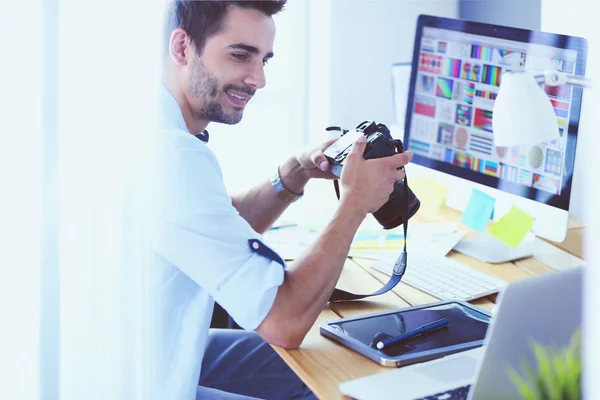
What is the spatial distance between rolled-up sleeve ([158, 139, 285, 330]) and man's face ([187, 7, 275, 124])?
184 millimetres

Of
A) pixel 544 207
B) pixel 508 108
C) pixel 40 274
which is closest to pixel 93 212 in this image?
pixel 40 274

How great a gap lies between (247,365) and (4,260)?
1.88ft

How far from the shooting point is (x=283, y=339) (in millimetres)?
1136

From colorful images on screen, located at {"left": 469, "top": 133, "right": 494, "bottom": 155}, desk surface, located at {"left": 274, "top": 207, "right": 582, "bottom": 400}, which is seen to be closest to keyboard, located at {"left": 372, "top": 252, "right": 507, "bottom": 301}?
desk surface, located at {"left": 274, "top": 207, "right": 582, "bottom": 400}

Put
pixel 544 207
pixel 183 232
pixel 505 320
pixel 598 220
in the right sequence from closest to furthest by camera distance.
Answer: pixel 598 220 < pixel 505 320 < pixel 183 232 < pixel 544 207

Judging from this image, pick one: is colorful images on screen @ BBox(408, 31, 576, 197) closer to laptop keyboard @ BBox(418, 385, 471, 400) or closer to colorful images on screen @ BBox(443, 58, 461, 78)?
colorful images on screen @ BBox(443, 58, 461, 78)

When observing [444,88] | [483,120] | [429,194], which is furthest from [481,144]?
[429,194]

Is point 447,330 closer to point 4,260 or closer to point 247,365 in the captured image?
point 247,365

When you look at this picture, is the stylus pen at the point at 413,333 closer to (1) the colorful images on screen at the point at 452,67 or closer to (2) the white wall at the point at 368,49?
(1) the colorful images on screen at the point at 452,67

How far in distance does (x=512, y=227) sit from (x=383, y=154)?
15.3 inches

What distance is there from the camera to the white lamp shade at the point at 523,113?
1265mm

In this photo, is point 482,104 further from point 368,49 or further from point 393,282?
point 368,49

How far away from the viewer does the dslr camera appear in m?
1.27

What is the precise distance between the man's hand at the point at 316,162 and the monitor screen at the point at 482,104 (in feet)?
0.86
